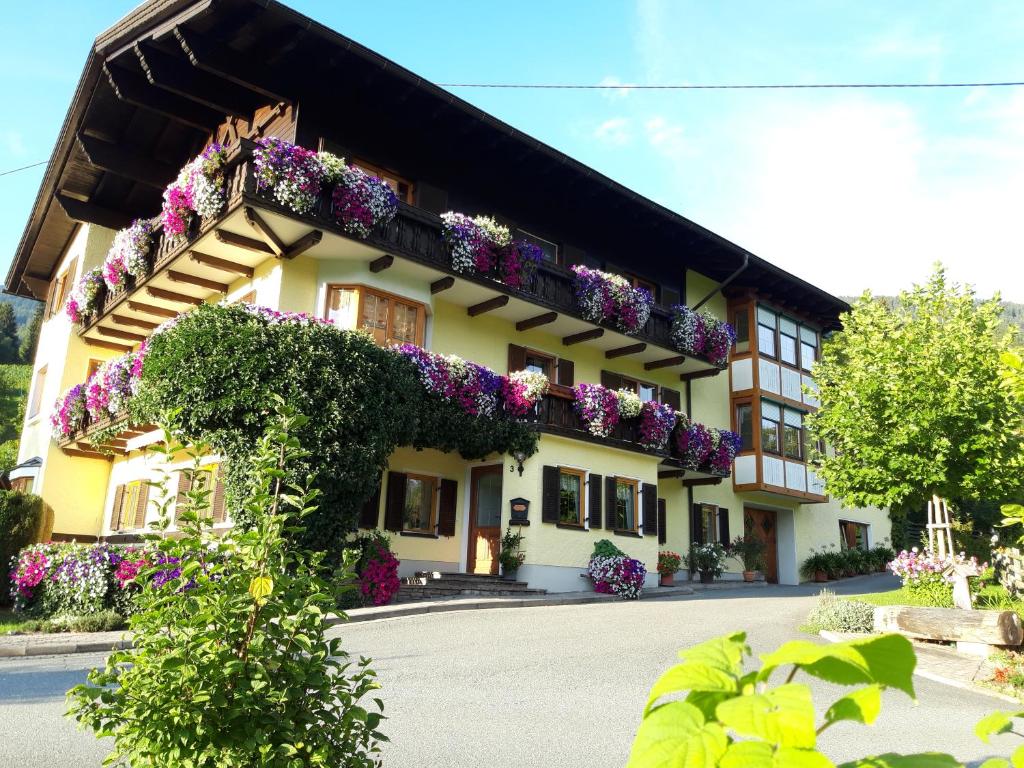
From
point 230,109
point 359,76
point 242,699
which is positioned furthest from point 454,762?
point 230,109

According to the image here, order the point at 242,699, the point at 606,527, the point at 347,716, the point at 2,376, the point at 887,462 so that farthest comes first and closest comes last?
the point at 2,376
the point at 606,527
the point at 887,462
the point at 347,716
the point at 242,699

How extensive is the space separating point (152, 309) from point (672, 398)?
14.5 m

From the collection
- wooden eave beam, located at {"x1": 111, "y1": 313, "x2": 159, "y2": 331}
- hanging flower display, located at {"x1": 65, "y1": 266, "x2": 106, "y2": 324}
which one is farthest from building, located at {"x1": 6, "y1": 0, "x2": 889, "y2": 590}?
hanging flower display, located at {"x1": 65, "y1": 266, "x2": 106, "y2": 324}

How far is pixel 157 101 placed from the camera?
18672 millimetres

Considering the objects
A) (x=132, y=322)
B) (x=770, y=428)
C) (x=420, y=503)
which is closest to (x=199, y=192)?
(x=132, y=322)

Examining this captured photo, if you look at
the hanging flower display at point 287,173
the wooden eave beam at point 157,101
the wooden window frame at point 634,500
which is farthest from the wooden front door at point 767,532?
the wooden eave beam at point 157,101

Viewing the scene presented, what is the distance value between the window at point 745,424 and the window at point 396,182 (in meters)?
13.3

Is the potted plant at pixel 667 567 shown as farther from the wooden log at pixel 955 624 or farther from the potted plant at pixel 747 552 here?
the wooden log at pixel 955 624

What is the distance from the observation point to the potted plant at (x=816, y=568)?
92.4 ft

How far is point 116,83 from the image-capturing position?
17547mm

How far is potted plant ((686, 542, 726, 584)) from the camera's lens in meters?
24.3

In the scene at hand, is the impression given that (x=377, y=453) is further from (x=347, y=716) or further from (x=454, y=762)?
(x=347, y=716)

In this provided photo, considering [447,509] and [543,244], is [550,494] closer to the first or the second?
[447,509]

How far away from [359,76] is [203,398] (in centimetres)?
754
